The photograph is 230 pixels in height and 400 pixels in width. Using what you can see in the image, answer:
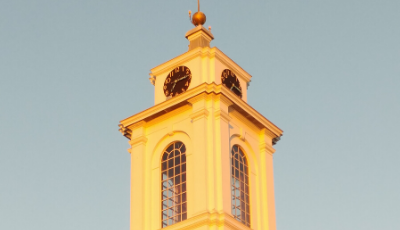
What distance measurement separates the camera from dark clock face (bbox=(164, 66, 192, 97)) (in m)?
44.3

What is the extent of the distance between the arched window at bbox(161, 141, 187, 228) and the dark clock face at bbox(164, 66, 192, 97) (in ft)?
9.30

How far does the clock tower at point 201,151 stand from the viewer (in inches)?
1588

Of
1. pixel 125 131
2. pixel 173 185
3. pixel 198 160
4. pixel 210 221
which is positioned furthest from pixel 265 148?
pixel 125 131

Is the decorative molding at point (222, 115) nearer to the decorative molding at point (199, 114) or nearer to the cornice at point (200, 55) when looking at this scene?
the decorative molding at point (199, 114)

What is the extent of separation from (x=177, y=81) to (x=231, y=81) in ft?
8.82

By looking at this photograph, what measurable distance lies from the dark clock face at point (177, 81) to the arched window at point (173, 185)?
284cm

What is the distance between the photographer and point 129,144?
4444 centimetres

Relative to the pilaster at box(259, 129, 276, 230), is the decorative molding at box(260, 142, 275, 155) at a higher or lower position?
higher

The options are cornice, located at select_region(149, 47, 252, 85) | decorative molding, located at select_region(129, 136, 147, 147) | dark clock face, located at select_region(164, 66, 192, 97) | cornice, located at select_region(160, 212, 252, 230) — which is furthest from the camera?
cornice, located at select_region(149, 47, 252, 85)

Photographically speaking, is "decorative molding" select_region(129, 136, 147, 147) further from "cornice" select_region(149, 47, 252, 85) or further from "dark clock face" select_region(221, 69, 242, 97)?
"dark clock face" select_region(221, 69, 242, 97)

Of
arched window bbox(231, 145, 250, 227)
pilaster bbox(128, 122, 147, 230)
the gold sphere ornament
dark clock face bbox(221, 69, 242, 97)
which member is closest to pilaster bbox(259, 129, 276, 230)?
arched window bbox(231, 145, 250, 227)

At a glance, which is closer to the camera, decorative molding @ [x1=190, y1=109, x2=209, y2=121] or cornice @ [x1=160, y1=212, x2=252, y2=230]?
cornice @ [x1=160, y1=212, x2=252, y2=230]

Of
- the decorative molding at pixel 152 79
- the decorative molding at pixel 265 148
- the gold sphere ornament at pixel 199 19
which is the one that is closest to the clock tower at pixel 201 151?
the decorative molding at pixel 265 148

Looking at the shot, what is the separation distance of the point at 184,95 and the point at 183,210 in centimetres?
542
